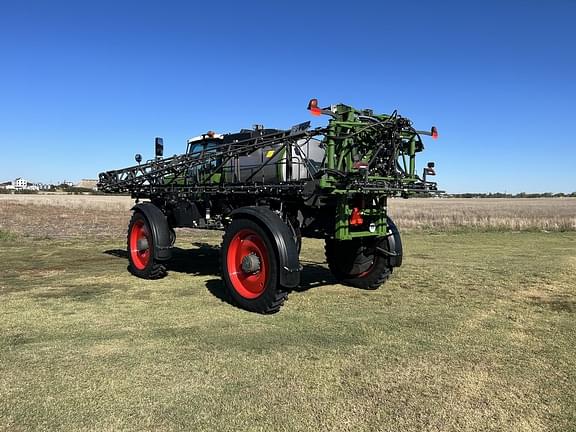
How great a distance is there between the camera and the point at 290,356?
4.74 meters

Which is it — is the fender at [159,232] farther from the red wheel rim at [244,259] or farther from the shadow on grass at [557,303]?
the shadow on grass at [557,303]

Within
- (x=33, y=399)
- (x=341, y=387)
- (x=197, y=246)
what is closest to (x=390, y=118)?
(x=341, y=387)

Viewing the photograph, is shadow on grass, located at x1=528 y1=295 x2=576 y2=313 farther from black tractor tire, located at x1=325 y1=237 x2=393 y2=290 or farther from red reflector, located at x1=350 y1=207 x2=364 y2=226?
red reflector, located at x1=350 y1=207 x2=364 y2=226

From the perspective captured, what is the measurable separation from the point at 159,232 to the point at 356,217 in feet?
11.9

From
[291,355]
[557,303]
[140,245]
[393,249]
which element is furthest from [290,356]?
[140,245]

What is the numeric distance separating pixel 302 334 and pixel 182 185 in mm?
4316

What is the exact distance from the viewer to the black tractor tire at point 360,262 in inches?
312

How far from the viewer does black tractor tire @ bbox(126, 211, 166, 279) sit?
860 centimetres

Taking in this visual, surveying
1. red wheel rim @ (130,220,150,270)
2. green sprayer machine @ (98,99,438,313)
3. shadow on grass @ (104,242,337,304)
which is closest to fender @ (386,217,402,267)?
green sprayer machine @ (98,99,438,313)

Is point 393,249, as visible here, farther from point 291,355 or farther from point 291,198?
point 291,355

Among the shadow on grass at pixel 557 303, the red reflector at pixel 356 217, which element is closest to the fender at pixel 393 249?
the red reflector at pixel 356 217

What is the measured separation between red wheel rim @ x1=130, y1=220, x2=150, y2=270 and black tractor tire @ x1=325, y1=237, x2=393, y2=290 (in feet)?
11.0

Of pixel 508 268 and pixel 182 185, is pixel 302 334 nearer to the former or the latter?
pixel 182 185

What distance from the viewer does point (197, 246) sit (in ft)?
46.3
